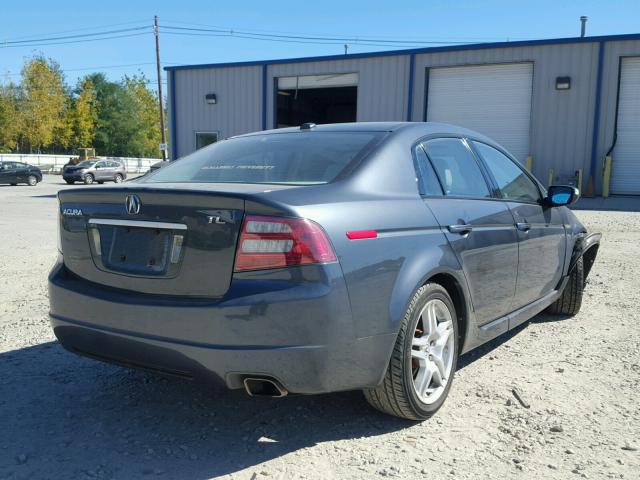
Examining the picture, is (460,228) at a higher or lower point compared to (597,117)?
lower

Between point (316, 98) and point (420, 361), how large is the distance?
2755 cm

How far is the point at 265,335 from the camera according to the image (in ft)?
8.44

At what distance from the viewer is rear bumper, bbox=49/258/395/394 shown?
2.56m

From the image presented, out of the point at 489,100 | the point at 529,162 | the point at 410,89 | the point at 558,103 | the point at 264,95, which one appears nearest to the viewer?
the point at 558,103

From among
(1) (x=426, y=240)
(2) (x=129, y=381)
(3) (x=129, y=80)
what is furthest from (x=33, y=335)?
(3) (x=129, y=80)

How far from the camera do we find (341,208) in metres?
2.78

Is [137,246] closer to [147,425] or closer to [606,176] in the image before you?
[147,425]

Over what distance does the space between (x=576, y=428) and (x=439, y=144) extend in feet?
5.86

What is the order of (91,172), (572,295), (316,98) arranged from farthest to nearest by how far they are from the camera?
(91,172) < (316,98) < (572,295)

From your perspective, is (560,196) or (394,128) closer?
(394,128)

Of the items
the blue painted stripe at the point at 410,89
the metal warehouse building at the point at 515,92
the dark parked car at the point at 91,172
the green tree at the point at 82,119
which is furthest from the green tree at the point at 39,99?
the blue painted stripe at the point at 410,89

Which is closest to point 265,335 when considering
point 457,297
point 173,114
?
point 457,297

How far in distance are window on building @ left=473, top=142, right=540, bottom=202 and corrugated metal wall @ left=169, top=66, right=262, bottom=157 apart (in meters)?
21.8

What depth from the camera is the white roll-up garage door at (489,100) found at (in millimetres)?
21314
